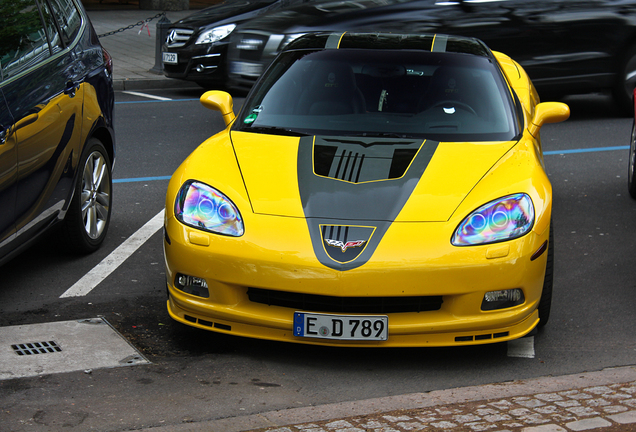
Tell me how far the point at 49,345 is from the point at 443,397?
1.94 meters

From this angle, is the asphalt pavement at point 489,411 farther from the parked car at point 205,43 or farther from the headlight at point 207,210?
the parked car at point 205,43

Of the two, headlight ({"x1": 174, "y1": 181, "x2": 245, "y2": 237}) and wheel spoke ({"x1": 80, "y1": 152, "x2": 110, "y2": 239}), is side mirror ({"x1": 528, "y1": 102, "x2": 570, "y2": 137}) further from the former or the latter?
wheel spoke ({"x1": 80, "y1": 152, "x2": 110, "y2": 239})

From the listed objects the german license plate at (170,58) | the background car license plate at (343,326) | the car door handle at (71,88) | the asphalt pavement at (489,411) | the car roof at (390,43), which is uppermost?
the car roof at (390,43)

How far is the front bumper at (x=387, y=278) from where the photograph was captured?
3795 mm

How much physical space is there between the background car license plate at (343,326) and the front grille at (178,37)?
9402mm

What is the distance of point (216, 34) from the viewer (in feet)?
40.3

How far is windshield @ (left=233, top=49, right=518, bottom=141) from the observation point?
4949 millimetres

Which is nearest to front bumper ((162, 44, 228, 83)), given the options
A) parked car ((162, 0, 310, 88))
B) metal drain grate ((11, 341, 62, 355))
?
parked car ((162, 0, 310, 88))

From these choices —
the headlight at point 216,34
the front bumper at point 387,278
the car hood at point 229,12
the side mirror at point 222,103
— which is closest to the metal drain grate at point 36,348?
the front bumper at point 387,278

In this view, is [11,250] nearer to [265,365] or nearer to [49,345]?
[49,345]

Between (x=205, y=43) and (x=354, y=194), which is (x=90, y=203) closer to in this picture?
(x=354, y=194)

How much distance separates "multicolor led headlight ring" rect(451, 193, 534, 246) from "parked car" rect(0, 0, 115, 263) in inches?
91.1

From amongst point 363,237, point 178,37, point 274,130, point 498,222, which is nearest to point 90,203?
point 274,130

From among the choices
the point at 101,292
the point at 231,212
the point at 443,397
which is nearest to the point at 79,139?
the point at 101,292
